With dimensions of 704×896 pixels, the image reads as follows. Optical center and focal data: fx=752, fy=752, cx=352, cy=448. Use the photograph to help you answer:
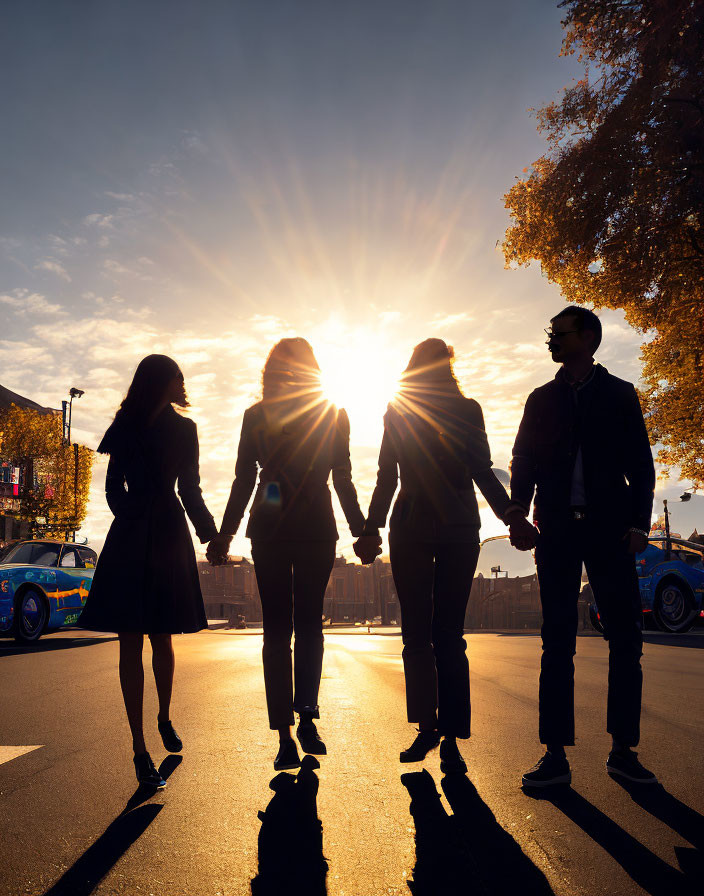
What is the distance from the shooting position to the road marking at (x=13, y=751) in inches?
151

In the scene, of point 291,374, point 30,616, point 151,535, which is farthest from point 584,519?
point 30,616

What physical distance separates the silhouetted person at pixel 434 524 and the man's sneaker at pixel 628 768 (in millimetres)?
655

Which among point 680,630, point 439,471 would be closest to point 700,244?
point 680,630

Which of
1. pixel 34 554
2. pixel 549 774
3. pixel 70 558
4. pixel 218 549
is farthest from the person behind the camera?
pixel 70 558

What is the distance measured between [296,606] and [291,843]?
56.9 inches

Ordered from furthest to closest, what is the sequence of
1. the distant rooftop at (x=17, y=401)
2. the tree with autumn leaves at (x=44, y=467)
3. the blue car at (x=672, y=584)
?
the distant rooftop at (x=17, y=401), the tree with autumn leaves at (x=44, y=467), the blue car at (x=672, y=584)

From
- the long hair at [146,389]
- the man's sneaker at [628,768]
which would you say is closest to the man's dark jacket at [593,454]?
the man's sneaker at [628,768]

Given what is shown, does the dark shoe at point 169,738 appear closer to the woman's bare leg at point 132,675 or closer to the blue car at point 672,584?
the woman's bare leg at point 132,675

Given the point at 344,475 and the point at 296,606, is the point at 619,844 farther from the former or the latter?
the point at 344,475

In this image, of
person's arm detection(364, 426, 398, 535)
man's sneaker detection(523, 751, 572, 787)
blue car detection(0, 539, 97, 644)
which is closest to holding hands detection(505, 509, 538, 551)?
person's arm detection(364, 426, 398, 535)

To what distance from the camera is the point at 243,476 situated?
420cm

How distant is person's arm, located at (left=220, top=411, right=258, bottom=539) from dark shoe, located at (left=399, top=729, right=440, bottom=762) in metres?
1.46

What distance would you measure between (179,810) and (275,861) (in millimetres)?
688

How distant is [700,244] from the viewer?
13.1 m
